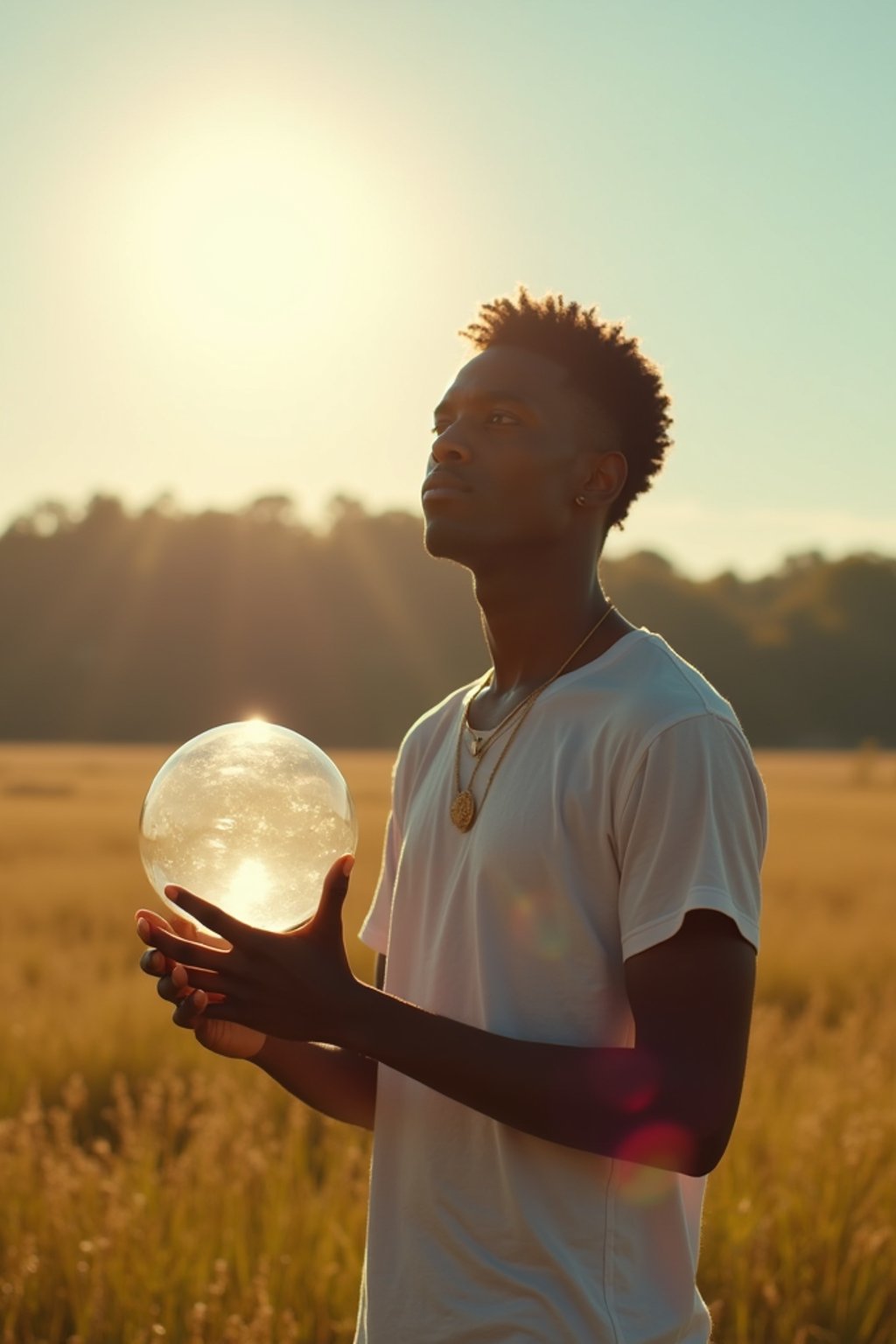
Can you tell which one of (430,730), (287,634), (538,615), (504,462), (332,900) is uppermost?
(287,634)

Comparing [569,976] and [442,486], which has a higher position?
[442,486]

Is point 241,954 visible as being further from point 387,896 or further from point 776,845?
point 776,845

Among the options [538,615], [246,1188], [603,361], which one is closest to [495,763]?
[538,615]

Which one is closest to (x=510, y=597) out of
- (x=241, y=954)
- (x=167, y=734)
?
(x=241, y=954)

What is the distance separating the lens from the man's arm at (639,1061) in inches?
67.5

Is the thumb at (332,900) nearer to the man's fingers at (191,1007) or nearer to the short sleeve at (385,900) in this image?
the man's fingers at (191,1007)

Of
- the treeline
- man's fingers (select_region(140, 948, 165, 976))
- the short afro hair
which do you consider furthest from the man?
the treeline

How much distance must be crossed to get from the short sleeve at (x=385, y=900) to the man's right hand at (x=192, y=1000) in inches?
10.5

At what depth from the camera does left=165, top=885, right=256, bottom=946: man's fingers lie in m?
1.75

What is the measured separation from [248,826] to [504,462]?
2.32 feet

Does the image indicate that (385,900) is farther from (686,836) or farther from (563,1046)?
(686,836)

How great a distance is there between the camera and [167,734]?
76.1 meters

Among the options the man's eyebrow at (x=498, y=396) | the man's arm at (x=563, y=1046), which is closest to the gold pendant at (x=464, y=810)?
the man's arm at (x=563, y=1046)

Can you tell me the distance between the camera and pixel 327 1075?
2.31 metres
